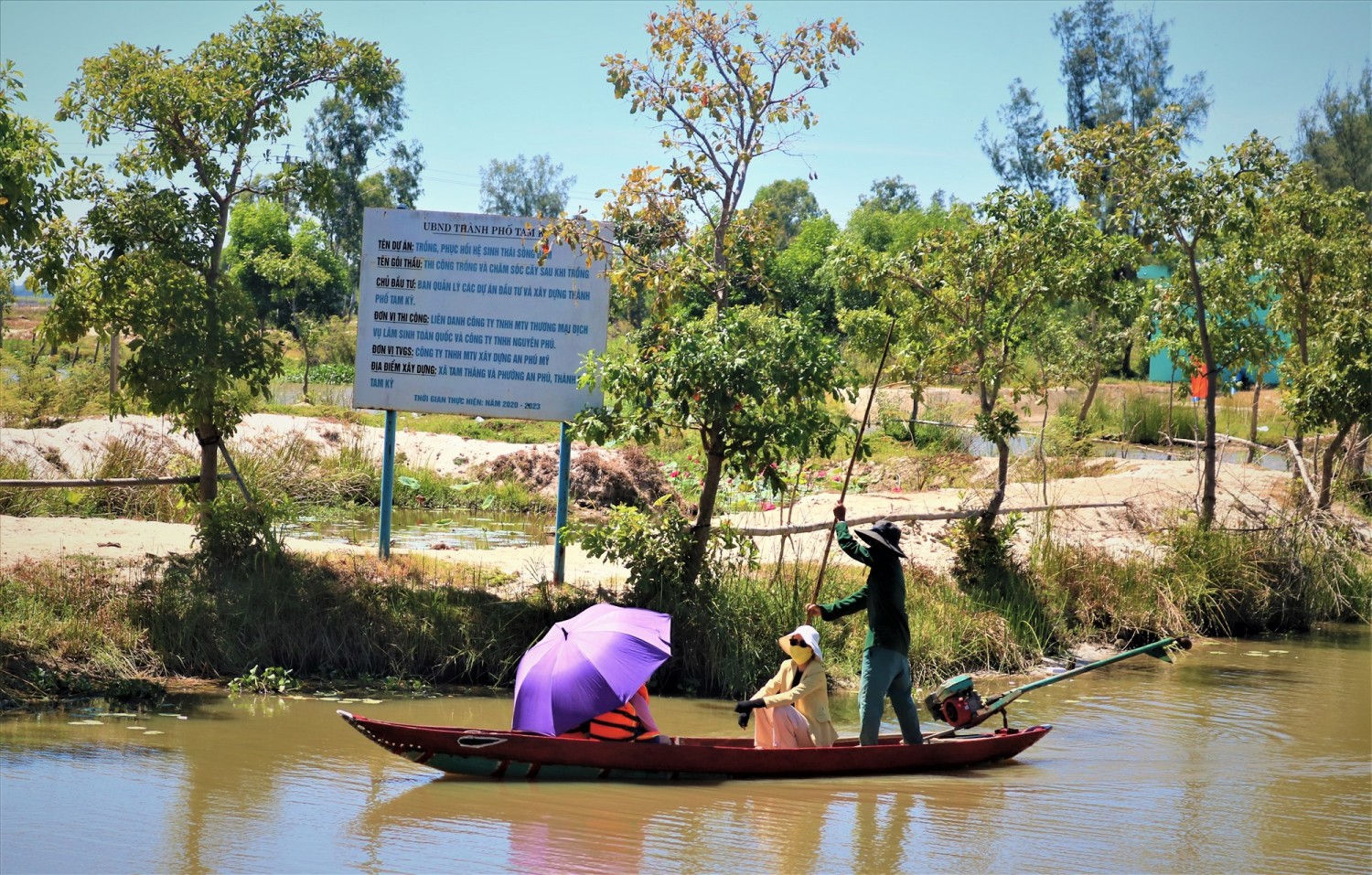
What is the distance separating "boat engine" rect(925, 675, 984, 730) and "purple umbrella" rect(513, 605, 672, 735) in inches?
106

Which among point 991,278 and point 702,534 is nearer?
point 702,534

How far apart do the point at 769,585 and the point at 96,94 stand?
316 inches

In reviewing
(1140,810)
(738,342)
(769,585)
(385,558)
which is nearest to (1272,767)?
(1140,810)

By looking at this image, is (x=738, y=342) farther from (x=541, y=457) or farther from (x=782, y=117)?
(x=541, y=457)

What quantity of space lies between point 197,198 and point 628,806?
7.88 metres

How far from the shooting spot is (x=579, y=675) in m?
9.11

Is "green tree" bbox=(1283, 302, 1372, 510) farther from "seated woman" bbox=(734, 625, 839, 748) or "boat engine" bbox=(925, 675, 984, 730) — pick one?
"seated woman" bbox=(734, 625, 839, 748)

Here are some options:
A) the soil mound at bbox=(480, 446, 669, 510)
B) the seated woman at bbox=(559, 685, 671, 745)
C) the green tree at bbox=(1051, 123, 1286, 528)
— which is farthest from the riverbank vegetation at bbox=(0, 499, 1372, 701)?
the soil mound at bbox=(480, 446, 669, 510)

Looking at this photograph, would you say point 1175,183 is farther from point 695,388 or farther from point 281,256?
point 281,256

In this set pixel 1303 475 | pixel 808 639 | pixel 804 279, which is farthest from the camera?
pixel 804 279

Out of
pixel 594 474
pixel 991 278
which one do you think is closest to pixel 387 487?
pixel 991 278

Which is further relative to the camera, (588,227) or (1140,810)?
(588,227)

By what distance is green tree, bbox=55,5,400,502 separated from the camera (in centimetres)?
1245

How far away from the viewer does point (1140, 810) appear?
30.6ft
